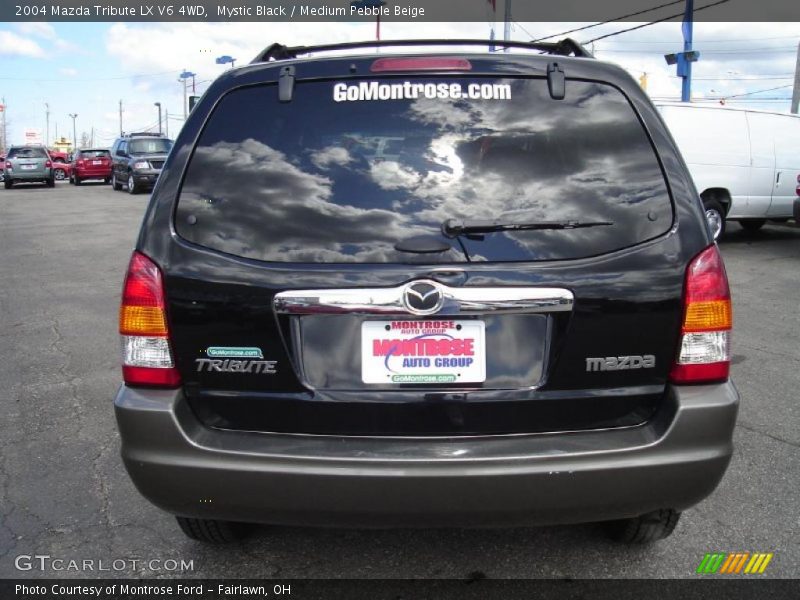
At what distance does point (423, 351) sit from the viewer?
2203 mm

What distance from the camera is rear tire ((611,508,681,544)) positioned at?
2.71m

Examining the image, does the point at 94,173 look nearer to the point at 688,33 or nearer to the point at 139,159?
the point at 139,159

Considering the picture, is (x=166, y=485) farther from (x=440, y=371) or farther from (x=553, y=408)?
(x=553, y=408)

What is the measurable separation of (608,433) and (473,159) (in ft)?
3.13

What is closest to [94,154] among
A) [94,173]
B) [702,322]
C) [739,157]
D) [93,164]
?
[93,164]

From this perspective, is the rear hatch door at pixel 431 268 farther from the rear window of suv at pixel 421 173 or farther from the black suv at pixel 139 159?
the black suv at pixel 139 159

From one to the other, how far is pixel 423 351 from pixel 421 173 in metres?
0.55

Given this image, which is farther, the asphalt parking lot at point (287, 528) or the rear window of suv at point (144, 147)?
the rear window of suv at point (144, 147)

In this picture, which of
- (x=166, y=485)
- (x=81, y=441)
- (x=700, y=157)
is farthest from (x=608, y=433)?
(x=700, y=157)

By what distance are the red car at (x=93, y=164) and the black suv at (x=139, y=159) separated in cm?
525

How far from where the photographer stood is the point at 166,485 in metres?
2.29

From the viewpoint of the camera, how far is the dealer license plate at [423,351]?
2191 mm

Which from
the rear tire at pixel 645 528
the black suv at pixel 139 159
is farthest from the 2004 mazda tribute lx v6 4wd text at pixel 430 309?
the black suv at pixel 139 159

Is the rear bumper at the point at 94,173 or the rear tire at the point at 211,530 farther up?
the rear bumper at the point at 94,173
